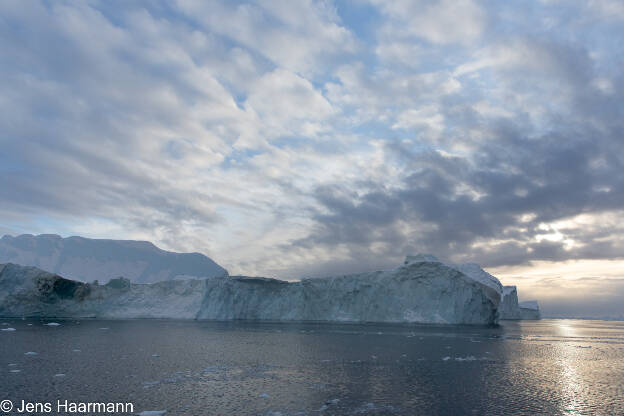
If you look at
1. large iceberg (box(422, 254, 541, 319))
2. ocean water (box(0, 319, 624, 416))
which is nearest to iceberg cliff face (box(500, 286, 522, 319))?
large iceberg (box(422, 254, 541, 319))

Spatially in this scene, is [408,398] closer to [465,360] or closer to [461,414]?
[461,414]

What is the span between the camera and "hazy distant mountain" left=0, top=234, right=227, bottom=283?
516 ft

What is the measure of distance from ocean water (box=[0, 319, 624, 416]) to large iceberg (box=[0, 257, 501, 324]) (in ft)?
74.8

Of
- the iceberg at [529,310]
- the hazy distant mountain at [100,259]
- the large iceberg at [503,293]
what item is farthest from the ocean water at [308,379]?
the hazy distant mountain at [100,259]

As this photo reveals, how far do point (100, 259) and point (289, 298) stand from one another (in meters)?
149

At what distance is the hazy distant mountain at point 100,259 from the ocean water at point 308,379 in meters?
143

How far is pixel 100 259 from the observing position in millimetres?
165875

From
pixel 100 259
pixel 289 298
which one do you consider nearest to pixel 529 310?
pixel 289 298

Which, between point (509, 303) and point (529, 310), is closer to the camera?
point (509, 303)

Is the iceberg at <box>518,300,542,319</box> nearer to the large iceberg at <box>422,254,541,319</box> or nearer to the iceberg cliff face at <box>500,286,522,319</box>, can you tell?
the large iceberg at <box>422,254,541,319</box>

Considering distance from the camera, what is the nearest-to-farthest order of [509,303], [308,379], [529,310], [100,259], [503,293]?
[308,379] → [503,293] → [509,303] → [529,310] → [100,259]

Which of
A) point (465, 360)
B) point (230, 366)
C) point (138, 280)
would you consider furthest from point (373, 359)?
point (138, 280)

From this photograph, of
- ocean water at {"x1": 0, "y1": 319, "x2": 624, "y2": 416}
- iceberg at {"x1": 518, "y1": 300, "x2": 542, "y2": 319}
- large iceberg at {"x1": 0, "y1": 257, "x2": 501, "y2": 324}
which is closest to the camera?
ocean water at {"x1": 0, "y1": 319, "x2": 624, "y2": 416}

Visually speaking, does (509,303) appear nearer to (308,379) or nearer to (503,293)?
(503,293)
